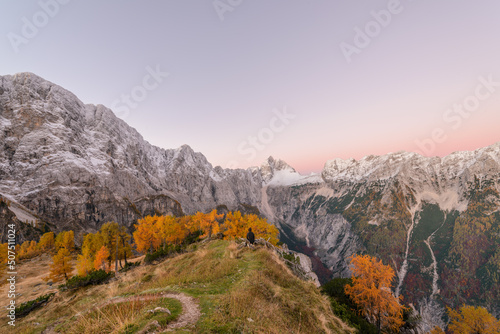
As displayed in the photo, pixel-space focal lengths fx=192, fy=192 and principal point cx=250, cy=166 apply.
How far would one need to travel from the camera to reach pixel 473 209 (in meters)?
183

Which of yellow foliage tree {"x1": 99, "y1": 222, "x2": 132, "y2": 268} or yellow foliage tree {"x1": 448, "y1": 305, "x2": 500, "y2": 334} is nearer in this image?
yellow foliage tree {"x1": 448, "y1": 305, "x2": 500, "y2": 334}

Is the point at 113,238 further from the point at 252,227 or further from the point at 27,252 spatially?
the point at 27,252

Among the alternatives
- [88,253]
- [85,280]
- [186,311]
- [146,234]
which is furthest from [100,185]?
[186,311]

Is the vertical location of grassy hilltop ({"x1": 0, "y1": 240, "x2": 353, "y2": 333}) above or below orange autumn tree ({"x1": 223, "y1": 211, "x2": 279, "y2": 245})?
above

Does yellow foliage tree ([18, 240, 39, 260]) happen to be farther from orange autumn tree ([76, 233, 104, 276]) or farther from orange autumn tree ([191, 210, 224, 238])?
orange autumn tree ([191, 210, 224, 238])

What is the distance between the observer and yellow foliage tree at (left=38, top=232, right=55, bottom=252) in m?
71.5

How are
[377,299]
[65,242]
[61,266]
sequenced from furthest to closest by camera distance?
[65,242] → [61,266] → [377,299]

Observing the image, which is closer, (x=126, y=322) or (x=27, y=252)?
(x=126, y=322)

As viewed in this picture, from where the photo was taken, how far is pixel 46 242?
72438 mm

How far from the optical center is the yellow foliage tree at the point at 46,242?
71481mm

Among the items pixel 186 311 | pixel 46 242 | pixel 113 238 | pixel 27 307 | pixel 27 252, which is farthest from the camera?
pixel 46 242

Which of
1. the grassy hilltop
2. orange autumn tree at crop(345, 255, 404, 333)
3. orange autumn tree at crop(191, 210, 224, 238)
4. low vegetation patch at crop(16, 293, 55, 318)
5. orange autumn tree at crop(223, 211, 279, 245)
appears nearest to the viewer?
the grassy hilltop

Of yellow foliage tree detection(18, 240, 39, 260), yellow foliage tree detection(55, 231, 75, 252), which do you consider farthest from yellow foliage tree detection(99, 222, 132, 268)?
yellow foliage tree detection(18, 240, 39, 260)

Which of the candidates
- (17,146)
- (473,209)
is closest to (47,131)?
(17,146)
